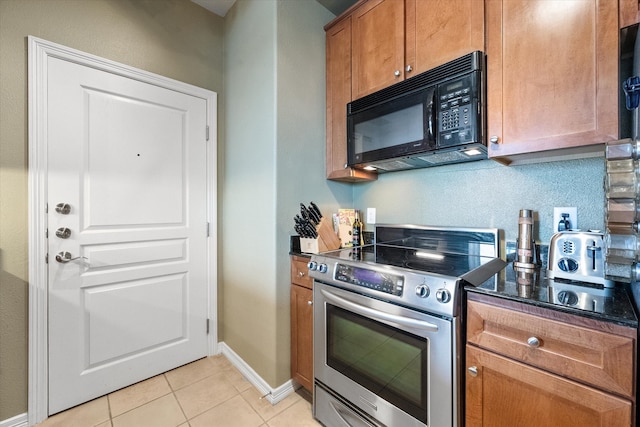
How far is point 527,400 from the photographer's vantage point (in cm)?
86

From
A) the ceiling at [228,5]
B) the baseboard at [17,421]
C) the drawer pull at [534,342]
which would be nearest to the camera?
the drawer pull at [534,342]

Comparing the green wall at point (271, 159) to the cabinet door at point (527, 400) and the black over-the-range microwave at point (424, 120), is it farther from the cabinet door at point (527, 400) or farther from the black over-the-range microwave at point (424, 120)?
the cabinet door at point (527, 400)

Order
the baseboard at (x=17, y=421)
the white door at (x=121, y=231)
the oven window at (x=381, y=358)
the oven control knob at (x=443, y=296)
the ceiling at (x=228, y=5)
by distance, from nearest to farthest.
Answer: the oven control knob at (x=443, y=296) < the oven window at (x=381, y=358) < the baseboard at (x=17, y=421) < the white door at (x=121, y=231) < the ceiling at (x=228, y=5)

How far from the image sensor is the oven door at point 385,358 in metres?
1.00

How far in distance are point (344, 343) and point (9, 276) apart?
1839 millimetres

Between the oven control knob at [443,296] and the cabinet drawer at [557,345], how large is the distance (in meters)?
0.09

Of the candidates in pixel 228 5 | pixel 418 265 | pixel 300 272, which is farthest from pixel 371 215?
pixel 228 5

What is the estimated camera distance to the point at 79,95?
1.65 metres

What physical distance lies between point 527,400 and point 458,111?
1.15 metres

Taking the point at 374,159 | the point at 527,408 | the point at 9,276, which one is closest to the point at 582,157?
the point at 374,159

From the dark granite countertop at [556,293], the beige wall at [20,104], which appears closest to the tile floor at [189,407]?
the beige wall at [20,104]

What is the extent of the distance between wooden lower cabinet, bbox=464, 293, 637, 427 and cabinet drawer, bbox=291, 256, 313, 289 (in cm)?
90

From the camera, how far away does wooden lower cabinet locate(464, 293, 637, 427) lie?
2.39ft

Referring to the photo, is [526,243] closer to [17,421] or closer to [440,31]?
[440,31]
